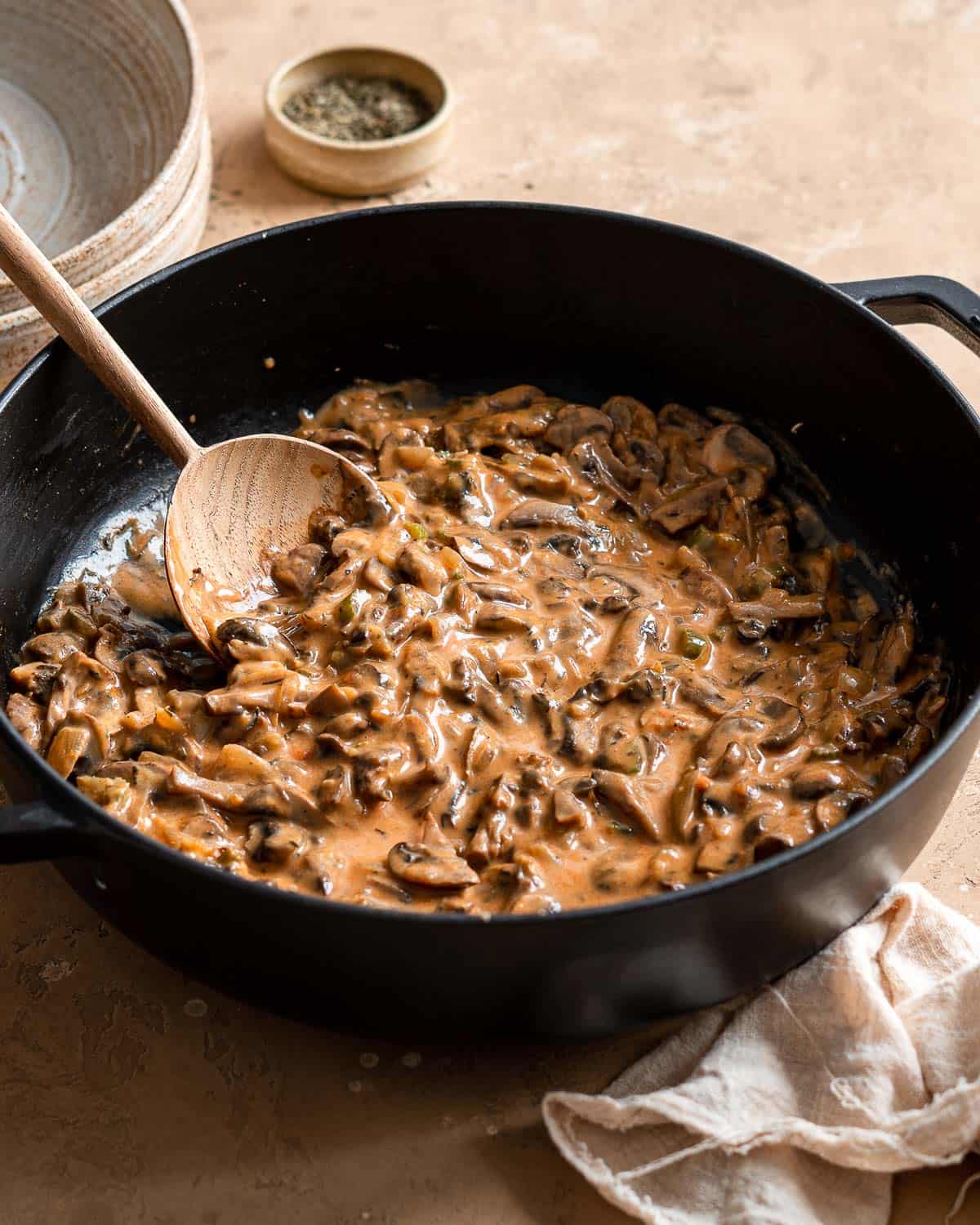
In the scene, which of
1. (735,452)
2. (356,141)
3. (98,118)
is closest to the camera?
(735,452)

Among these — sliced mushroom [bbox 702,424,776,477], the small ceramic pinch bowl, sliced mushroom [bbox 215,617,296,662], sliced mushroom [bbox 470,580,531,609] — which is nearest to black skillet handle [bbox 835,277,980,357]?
sliced mushroom [bbox 702,424,776,477]

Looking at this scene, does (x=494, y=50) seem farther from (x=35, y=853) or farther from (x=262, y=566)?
(x=35, y=853)

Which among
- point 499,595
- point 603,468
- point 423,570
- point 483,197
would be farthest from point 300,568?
point 483,197

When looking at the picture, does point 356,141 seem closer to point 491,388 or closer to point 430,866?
point 491,388

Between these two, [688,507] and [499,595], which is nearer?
[499,595]

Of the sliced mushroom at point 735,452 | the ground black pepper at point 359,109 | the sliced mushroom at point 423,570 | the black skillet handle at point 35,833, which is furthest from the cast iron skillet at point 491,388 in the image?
the ground black pepper at point 359,109

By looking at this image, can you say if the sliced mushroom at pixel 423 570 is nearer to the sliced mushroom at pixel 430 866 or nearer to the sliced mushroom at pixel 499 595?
the sliced mushroom at pixel 499 595

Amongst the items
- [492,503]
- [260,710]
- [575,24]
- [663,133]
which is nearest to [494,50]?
[575,24]
